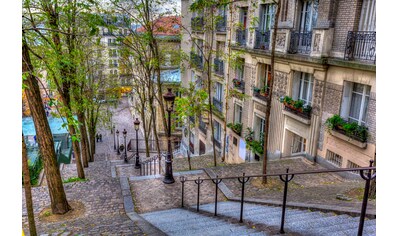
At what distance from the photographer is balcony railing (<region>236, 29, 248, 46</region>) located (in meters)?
16.1

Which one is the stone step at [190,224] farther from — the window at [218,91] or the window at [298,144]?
the window at [218,91]

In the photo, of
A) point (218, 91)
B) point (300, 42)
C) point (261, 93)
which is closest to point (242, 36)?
point (261, 93)

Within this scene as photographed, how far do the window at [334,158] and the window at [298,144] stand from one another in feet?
5.63

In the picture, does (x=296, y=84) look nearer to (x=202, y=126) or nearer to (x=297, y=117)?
(x=297, y=117)

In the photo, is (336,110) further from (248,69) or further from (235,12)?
(235,12)

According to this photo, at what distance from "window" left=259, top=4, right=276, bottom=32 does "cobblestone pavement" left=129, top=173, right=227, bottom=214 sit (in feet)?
26.1

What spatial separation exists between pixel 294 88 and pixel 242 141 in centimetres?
518

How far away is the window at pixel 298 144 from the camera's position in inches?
512

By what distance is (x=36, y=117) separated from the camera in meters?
7.65

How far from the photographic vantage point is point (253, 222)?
18.8 feet

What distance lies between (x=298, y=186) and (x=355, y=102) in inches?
135

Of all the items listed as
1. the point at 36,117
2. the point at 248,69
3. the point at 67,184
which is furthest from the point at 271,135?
the point at 36,117

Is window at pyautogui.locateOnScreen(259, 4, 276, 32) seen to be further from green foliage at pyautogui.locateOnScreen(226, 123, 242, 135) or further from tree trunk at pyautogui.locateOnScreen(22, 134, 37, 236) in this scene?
tree trunk at pyautogui.locateOnScreen(22, 134, 37, 236)

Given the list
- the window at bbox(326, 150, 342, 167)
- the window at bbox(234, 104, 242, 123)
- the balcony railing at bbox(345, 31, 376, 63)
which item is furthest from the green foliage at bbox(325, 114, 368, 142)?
the window at bbox(234, 104, 242, 123)
